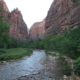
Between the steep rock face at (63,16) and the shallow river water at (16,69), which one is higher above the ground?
the steep rock face at (63,16)

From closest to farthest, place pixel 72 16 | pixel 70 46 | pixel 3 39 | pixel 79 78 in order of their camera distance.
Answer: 1. pixel 79 78
2. pixel 70 46
3. pixel 3 39
4. pixel 72 16

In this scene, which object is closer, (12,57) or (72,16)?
(12,57)

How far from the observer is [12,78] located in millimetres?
24656

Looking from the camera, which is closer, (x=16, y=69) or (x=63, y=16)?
(x=16, y=69)

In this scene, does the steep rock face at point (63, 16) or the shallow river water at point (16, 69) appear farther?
the steep rock face at point (63, 16)

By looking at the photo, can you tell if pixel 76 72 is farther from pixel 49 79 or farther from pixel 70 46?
pixel 70 46

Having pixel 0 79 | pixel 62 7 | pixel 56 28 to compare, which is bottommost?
pixel 0 79

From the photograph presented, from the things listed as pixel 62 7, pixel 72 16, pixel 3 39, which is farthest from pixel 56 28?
pixel 3 39

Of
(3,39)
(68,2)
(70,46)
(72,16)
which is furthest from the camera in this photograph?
(68,2)

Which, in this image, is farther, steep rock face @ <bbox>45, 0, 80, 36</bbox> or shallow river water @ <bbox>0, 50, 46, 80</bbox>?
steep rock face @ <bbox>45, 0, 80, 36</bbox>

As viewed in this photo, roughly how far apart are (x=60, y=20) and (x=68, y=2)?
13.6 meters

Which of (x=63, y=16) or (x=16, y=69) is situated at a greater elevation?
(x=63, y=16)

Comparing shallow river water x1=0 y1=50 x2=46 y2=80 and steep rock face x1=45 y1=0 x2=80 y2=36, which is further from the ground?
steep rock face x1=45 y1=0 x2=80 y2=36

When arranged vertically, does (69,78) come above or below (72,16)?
below
